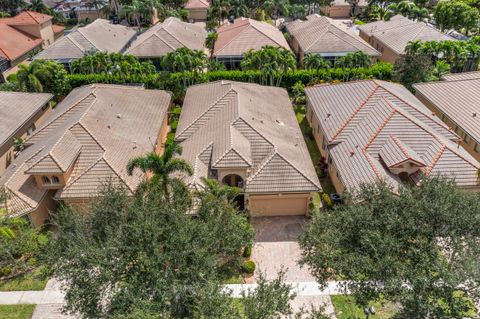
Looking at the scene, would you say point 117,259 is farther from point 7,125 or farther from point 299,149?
point 7,125

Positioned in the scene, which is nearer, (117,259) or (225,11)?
(117,259)

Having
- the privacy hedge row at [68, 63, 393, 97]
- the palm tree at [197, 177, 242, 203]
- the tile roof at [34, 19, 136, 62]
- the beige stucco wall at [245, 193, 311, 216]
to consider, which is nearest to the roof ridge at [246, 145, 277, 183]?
the beige stucco wall at [245, 193, 311, 216]

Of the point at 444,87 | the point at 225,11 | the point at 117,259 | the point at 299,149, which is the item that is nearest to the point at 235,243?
the point at 117,259

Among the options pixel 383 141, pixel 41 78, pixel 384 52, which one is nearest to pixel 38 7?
pixel 41 78

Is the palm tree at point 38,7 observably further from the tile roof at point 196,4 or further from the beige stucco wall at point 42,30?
the tile roof at point 196,4

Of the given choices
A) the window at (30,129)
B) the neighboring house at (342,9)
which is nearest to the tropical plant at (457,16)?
the neighboring house at (342,9)

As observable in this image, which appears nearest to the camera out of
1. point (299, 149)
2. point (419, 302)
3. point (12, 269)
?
point (419, 302)

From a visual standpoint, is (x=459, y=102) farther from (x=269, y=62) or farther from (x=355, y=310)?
(x=355, y=310)

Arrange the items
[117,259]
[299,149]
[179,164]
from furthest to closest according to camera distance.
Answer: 1. [299,149]
2. [179,164]
3. [117,259]
